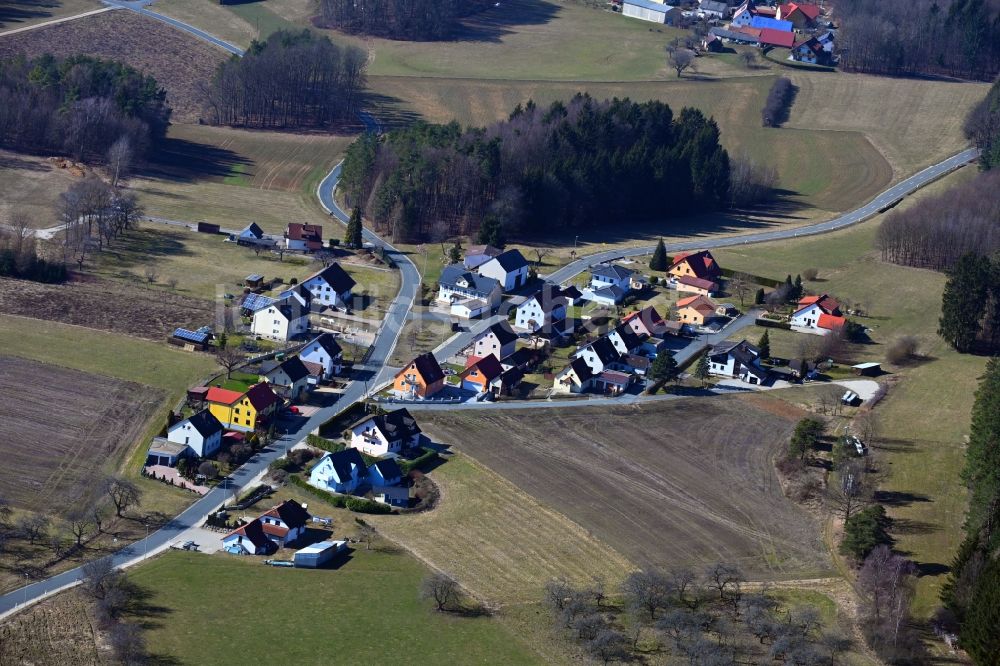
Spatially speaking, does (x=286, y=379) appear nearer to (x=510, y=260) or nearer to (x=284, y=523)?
(x=284, y=523)

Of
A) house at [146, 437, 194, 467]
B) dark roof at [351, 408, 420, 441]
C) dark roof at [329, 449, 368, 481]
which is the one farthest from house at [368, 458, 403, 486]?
house at [146, 437, 194, 467]

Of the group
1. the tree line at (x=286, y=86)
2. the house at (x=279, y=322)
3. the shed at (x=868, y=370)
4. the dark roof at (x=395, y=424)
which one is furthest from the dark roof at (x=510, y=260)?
the tree line at (x=286, y=86)

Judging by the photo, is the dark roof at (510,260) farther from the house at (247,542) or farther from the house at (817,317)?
the house at (247,542)

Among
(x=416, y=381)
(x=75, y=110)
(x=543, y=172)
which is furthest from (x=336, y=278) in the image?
(x=75, y=110)

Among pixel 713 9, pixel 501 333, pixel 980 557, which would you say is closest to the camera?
pixel 980 557

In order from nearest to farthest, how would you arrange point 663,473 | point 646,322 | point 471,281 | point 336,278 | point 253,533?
point 253,533
point 663,473
point 646,322
point 336,278
point 471,281

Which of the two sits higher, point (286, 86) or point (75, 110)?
point (286, 86)

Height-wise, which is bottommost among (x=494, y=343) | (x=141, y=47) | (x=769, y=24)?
(x=494, y=343)
